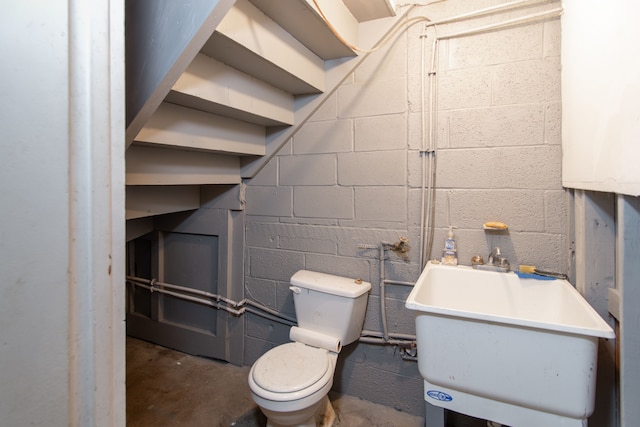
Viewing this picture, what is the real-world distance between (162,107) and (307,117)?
0.86m

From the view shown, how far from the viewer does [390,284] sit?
6.11ft

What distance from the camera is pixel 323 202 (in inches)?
79.3

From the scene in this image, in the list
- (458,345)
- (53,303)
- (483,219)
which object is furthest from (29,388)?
(483,219)

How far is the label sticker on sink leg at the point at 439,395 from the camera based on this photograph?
3.84 feet

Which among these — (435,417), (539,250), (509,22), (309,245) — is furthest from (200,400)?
(509,22)

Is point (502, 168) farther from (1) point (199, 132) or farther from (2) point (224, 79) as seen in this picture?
(1) point (199, 132)

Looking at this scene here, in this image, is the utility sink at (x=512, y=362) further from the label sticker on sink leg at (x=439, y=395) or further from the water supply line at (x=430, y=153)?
the water supply line at (x=430, y=153)

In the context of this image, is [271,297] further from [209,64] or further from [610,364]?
[610,364]

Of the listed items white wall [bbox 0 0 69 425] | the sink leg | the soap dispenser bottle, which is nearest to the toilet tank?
the soap dispenser bottle

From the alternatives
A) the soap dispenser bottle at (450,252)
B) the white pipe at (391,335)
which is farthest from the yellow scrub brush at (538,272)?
the white pipe at (391,335)

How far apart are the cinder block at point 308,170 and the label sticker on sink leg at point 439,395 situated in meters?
1.19

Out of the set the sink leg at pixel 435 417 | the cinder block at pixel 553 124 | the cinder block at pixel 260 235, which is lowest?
the sink leg at pixel 435 417

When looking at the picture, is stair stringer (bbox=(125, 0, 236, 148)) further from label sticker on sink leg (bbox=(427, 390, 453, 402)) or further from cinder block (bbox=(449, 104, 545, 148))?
label sticker on sink leg (bbox=(427, 390, 453, 402))

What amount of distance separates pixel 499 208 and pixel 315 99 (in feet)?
3.86
